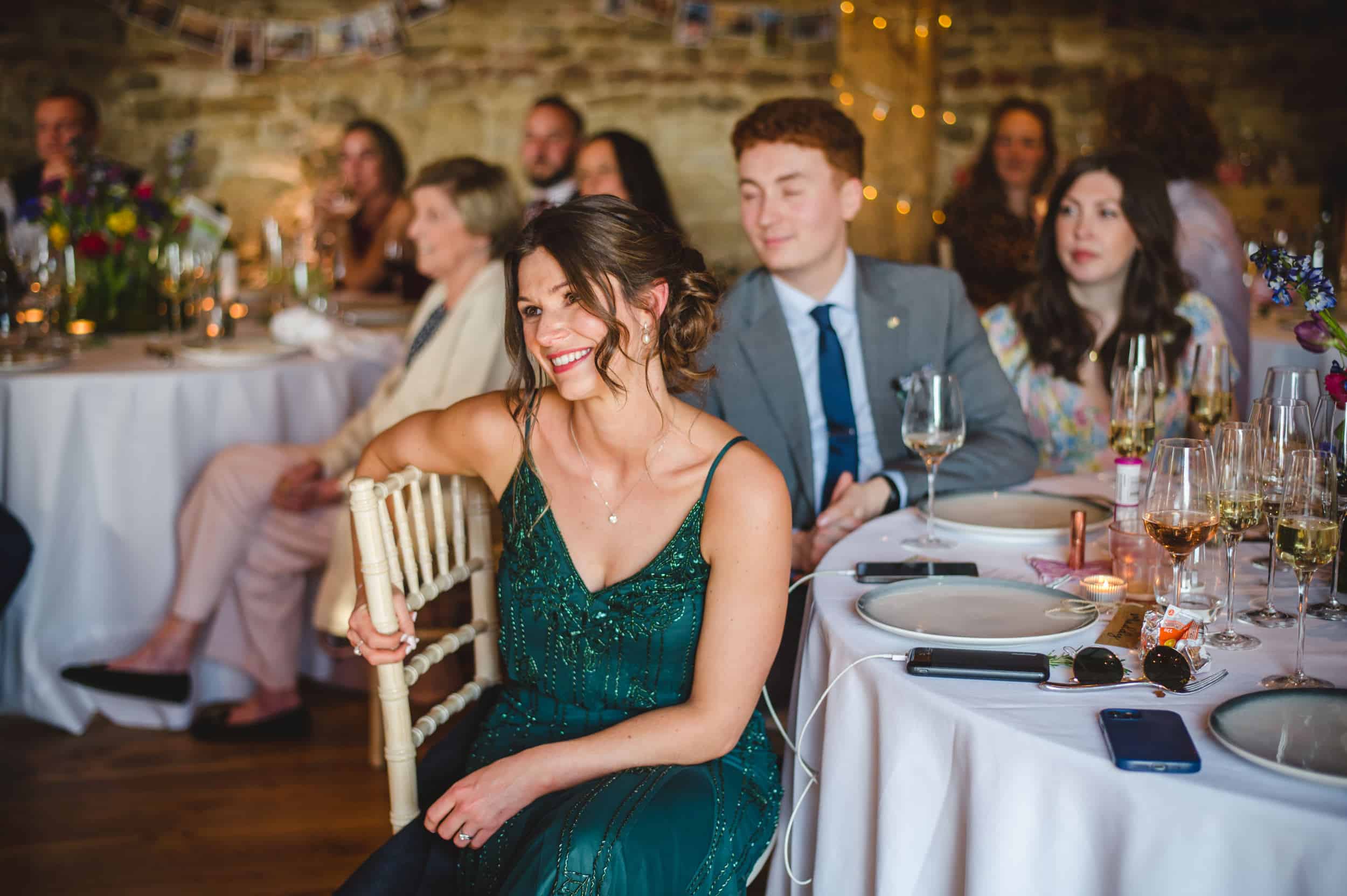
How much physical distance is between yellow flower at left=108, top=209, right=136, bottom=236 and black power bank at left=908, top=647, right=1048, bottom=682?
130 inches

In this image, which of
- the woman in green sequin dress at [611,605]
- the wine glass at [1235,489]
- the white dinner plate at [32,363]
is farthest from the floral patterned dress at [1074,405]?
the white dinner plate at [32,363]

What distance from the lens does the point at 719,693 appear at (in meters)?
1.45

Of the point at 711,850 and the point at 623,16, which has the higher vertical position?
the point at 623,16

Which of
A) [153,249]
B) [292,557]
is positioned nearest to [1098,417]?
[292,557]

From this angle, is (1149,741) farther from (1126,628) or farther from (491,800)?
(491,800)

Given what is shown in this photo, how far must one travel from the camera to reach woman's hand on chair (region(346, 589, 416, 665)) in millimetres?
1562

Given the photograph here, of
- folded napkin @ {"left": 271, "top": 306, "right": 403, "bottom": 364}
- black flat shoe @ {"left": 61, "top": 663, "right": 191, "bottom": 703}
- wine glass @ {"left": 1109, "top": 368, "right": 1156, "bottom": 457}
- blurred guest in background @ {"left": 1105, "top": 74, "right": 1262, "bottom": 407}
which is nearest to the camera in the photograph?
wine glass @ {"left": 1109, "top": 368, "right": 1156, "bottom": 457}

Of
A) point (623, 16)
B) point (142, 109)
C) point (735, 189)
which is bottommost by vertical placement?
point (735, 189)

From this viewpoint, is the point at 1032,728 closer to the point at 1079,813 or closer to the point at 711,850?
the point at 1079,813

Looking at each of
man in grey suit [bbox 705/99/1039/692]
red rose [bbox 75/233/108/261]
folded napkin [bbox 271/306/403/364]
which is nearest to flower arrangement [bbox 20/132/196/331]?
red rose [bbox 75/233/108/261]

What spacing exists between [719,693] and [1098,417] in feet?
4.97

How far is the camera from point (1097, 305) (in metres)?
2.73

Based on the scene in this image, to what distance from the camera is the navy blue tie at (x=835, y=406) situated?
2307 mm

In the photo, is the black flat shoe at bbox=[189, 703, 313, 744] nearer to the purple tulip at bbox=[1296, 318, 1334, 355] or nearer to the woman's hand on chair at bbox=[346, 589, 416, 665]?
the woman's hand on chair at bbox=[346, 589, 416, 665]
